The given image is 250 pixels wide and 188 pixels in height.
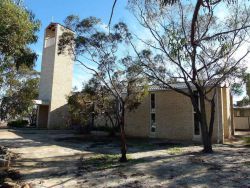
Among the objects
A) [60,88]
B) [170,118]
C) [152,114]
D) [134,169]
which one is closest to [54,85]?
[60,88]

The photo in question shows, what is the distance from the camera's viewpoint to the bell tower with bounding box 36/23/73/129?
1239 inches

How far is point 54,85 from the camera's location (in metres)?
31.5

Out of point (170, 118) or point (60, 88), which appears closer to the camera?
point (170, 118)

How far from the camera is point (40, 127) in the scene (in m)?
32.4

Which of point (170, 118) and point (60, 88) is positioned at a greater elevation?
point (60, 88)

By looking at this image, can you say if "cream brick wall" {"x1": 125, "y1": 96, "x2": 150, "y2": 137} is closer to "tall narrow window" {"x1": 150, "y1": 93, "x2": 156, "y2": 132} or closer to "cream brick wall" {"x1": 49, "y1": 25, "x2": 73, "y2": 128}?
"tall narrow window" {"x1": 150, "y1": 93, "x2": 156, "y2": 132}

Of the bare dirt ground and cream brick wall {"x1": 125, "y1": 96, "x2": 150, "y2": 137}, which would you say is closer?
the bare dirt ground

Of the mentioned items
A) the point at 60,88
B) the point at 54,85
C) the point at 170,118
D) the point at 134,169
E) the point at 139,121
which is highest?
the point at 54,85

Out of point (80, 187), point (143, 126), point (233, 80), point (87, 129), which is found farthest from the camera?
point (87, 129)

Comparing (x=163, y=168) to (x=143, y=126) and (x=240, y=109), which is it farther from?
(x=240, y=109)

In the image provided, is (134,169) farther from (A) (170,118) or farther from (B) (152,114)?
(B) (152,114)

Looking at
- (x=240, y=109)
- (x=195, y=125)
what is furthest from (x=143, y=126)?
(x=240, y=109)

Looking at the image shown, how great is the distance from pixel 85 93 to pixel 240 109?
22548mm

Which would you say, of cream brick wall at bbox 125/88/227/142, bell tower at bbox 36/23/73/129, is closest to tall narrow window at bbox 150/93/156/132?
cream brick wall at bbox 125/88/227/142
